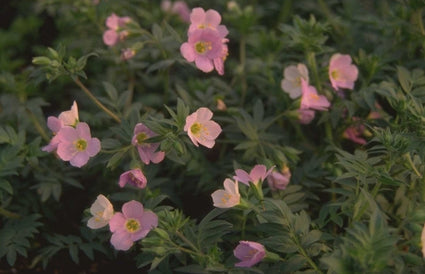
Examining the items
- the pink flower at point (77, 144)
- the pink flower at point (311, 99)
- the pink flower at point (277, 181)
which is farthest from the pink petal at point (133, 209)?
the pink flower at point (311, 99)

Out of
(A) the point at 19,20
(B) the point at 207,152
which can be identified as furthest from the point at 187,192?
(A) the point at 19,20

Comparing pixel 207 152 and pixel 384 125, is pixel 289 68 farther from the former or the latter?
pixel 207 152

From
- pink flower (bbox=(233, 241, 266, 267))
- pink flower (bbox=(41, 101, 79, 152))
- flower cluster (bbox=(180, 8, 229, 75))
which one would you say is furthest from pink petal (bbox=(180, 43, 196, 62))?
pink flower (bbox=(233, 241, 266, 267))

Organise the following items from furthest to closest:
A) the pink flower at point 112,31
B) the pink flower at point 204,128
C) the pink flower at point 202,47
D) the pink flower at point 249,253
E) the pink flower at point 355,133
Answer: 1. the pink flower at point 112,31
2. the pink flower at point 355,133
3. the pink flower at point 202,47
4. the pink flower at point 204,128
5. the pink flower at point 249,253

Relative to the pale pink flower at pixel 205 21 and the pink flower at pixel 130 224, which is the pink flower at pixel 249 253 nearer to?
the pink flower at pixel 130 224

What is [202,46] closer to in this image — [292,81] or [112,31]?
[292,81]

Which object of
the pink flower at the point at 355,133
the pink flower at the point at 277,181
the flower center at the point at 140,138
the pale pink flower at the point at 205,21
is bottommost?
the pink flower at the point at 277,181

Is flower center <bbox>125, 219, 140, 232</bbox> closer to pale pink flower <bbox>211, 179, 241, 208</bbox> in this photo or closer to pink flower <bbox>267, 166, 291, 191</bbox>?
pale pink flower <bbox>211, 179, 241, 208</bbox>
